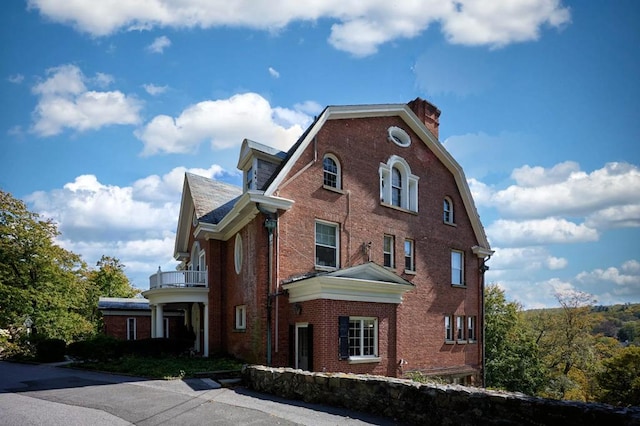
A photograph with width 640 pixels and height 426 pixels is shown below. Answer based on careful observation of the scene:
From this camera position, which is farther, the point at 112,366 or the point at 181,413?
the point at 112,366

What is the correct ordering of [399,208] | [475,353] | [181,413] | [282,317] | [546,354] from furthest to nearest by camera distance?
[546,354], [475,353], [399,208], [282,317], [181,413]

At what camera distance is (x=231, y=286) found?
20.0 m

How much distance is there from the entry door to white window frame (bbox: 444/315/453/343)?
28.0 ft

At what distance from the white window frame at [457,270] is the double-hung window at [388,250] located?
4466mm

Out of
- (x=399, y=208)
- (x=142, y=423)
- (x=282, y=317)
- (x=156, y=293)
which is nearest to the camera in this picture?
(x=142, y=423)

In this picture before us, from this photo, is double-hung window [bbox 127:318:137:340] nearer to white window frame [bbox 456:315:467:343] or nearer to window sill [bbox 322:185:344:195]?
window sill [bbox 322:185:344:195]

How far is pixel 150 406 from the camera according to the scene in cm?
1023

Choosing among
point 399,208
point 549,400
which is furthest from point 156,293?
point 549,400

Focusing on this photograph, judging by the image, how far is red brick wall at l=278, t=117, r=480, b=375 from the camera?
16.8 metres

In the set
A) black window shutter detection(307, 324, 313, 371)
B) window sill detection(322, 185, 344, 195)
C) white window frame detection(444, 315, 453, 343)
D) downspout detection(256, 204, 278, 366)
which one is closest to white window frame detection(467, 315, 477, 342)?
white window frame detection(444, 315, 453, 343)

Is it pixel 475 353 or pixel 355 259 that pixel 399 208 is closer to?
pixel 355 259

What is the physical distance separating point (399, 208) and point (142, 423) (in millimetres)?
13700

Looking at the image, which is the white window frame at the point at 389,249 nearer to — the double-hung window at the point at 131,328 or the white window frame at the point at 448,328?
the white window frame at the point at 448,328

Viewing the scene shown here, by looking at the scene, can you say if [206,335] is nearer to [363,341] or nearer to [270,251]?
[270,251]
